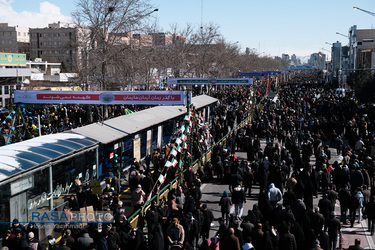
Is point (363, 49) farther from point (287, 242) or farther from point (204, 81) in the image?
point (287, 242)

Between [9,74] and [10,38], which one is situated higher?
[10,38]

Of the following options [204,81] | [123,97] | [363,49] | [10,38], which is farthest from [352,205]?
[10,38]

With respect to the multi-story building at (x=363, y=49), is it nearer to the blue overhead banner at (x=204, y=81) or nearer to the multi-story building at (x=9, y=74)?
the blue overhead banner at (x=204, y=81)

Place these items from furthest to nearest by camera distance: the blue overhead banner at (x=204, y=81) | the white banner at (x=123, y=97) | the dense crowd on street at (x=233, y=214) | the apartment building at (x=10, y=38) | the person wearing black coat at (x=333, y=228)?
the apartment building at (x=10, y=38), the blue overhead banner at (x=204, y=81), the white banner at (x=123, y=97), the person wearing black coat at (x=333, y=228), the dense crowd on street at (x=233, y=214)

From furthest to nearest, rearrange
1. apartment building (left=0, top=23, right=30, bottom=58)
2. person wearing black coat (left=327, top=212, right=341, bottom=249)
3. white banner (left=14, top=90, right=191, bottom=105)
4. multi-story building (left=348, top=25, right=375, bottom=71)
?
apartment building (left=0, top=23, right=30, bottom=58) → multi-story building (left=348, top=25, right=375, bottom=71) → white banner (left=14, top=90, right=191, bottom=105) → person wearing black coat (left=327, top=212, right=341, bottom=249)

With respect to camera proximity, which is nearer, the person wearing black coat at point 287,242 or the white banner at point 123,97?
the person wearing black coat at point 287,242

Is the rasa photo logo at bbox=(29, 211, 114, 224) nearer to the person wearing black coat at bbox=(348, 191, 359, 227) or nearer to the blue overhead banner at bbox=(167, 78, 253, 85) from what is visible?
the person wearing black coat at bbox=(348, 191, 359, 227)

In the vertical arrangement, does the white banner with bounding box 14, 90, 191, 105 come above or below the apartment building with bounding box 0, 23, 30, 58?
below

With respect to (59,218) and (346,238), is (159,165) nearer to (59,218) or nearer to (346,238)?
(59,218)

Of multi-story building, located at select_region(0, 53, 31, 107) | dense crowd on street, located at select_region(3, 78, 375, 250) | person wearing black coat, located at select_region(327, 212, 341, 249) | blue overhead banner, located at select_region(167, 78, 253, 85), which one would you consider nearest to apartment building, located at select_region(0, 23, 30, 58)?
multi-story building, located at select_region(0, 53, 31, 107)

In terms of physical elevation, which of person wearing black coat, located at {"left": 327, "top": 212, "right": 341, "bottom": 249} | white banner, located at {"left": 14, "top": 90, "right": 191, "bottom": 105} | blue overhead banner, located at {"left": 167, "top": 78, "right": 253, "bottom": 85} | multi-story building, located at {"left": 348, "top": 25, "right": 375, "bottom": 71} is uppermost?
multi-story building, located at {"left": 348, "top": 25, "right": 375, "bottom": 71}

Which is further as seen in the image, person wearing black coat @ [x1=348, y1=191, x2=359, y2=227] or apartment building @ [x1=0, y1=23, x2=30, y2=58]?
apartment building @ [x1=0, y1=23, x2=30, y2=58]

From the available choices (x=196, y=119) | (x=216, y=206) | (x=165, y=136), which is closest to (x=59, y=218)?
(x=216, y=206)

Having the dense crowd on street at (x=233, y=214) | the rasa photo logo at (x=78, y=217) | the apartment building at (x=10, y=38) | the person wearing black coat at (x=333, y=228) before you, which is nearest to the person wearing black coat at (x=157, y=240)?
the dense crowd on street at (x=233, y=214)
